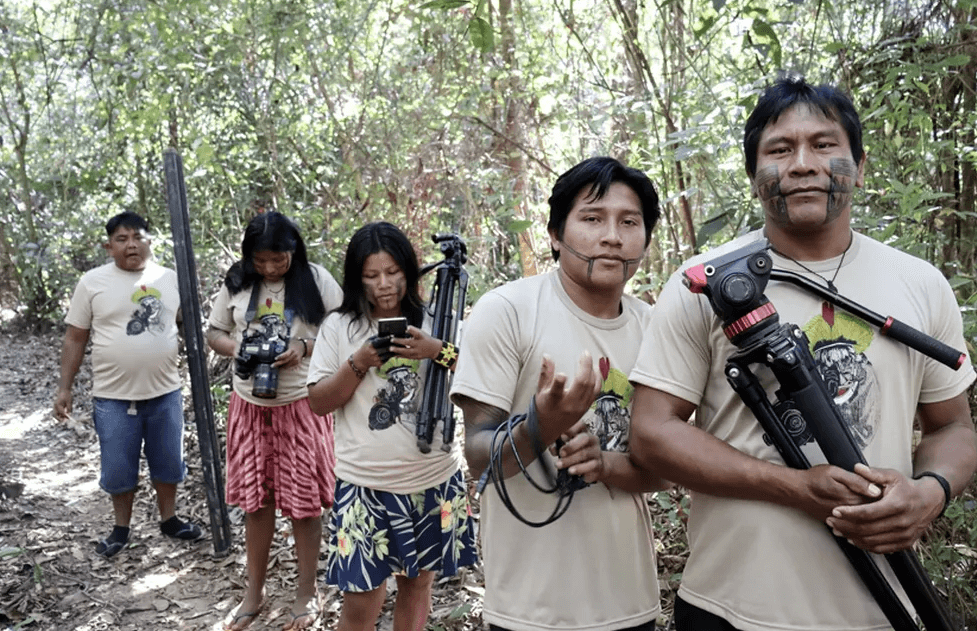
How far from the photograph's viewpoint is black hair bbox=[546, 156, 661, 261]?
2127mm

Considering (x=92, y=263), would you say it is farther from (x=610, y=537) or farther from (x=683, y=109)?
(x=610, y=537)

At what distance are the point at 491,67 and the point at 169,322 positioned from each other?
3244mm

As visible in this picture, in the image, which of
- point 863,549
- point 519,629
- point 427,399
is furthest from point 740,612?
point 427,399

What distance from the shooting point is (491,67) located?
6.72m

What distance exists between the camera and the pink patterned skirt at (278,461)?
4.02 metres

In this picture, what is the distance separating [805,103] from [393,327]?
163 cm

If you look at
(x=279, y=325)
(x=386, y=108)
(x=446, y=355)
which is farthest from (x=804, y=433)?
(x=386, y=108)

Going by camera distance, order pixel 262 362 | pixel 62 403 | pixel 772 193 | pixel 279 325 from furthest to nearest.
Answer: pixel 62 403 < pixel 279 325 < pixel 262 362 < pixel 772 193

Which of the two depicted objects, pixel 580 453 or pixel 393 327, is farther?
pixel 393 327

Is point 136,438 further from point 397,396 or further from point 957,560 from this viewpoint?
point 957,560

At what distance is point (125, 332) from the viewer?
200 inches

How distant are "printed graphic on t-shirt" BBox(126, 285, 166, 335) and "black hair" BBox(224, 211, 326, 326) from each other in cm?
122

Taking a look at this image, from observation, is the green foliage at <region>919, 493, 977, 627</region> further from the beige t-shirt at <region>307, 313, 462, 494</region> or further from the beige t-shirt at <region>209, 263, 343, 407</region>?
the beige t-shirt at <region>209, 263, 343, 407</region>

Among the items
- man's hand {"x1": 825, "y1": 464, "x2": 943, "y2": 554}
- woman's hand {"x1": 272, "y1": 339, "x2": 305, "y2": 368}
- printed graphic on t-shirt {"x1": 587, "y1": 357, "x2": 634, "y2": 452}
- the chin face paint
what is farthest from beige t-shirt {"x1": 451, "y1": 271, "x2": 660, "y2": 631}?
woman's hand {"x1": 272, "y1": 339, "x2": 305, "y2": 368}
